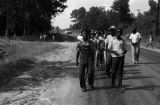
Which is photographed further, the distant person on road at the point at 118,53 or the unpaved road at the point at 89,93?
the distant person on road at the point at 118,53

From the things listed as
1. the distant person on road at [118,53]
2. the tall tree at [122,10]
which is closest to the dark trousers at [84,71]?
the distant person on road at [118,53]

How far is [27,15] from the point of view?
175ft

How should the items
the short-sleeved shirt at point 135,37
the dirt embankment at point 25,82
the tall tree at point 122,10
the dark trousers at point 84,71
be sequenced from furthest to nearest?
the tall tree at point 122,10, the short-sleeved shirt at point 135,37, the dark trousers at point 84,71, the dirt embankment at point 25,82

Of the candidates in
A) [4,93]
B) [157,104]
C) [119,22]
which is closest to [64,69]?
[4,93]

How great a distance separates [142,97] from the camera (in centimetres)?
990

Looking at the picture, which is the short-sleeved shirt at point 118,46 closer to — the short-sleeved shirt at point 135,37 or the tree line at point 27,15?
the short-sleeved shirt at point 135,37

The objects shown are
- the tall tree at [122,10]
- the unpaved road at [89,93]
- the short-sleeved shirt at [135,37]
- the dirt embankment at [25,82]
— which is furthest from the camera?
the tall tree at [122,10]

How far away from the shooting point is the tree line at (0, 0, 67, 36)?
51656 mm

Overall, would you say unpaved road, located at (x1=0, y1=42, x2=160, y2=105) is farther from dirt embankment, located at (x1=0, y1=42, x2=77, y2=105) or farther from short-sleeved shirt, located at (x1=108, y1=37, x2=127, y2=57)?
short-sleeved shirt, located at (x1=108, y1=37, x2=127, y2=57)

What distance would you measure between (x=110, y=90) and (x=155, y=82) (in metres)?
2.27

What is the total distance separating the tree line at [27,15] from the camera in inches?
2034

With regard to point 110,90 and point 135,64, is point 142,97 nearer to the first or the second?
point 110,90

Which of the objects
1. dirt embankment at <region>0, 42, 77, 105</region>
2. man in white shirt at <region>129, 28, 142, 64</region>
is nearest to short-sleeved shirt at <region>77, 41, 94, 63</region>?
dirt embankment at <region>0, 42, 77, 105</region>

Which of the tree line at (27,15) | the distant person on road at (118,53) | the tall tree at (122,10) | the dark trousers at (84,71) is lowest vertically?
the dark trousers at (84,71)
